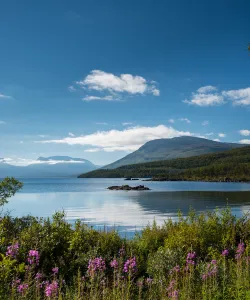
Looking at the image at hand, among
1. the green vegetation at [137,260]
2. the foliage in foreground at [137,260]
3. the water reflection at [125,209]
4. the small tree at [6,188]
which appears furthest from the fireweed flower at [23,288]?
the water reflection at [125,209]

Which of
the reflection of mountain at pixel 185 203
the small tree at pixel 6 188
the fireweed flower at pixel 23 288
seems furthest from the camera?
the reflection of mountain at pixel 185 203

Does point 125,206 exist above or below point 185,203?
below

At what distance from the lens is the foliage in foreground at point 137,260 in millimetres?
7777

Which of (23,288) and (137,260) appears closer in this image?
(23,288)

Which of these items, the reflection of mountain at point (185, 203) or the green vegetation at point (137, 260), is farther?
the reflection of mountain at point (185, 203)

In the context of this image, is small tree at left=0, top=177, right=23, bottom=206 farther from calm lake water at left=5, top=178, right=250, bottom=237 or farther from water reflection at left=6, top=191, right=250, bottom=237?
water reflection at left=6, top=191, right=250, bottom=237

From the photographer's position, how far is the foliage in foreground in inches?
306

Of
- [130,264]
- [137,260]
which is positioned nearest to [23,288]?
[130,264]

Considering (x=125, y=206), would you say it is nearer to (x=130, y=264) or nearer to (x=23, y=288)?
(x=130, y=264)

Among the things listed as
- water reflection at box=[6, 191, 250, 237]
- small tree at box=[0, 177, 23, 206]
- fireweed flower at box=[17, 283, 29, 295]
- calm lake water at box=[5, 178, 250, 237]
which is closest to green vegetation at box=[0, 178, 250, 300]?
fireweed flower at box=[17, 283, 29, 295]

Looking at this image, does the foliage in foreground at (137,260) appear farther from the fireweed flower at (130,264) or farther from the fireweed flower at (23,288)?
the fireweed flower at (23,288)

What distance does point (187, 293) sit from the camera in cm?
731

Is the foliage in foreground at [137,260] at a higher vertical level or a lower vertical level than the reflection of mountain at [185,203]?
higher

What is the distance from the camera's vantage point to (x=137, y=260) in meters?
9.99
